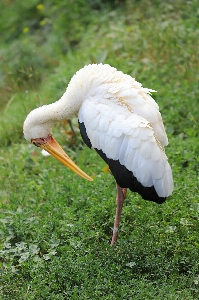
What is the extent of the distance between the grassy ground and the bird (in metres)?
0.40

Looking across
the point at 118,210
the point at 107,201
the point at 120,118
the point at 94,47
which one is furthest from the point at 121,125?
the point at 94,47

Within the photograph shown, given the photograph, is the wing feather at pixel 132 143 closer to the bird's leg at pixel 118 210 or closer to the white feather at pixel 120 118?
the white feather at pixel 120 118

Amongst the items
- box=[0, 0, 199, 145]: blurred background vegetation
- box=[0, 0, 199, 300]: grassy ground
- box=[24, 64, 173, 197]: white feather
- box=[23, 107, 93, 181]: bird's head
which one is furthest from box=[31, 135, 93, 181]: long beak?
box=[0, 0, 199, 145]: blurred background vegetation

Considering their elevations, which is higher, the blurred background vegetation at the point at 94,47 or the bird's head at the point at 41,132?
the bird's head at the point at 41,132

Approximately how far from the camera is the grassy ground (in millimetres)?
4328

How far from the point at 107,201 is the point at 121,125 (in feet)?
3.83

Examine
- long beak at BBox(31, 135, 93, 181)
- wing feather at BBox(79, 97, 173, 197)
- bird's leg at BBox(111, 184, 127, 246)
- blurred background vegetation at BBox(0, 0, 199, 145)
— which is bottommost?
blurred background vegetation at BBox(0, 0, 199, 145)

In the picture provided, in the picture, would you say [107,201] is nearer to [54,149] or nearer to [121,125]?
[54,149]

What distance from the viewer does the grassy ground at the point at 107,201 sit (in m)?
4.33

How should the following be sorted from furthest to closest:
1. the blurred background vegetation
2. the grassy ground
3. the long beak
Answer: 1. the blurred background vegetation
2. the long beak
3. the grassy ground

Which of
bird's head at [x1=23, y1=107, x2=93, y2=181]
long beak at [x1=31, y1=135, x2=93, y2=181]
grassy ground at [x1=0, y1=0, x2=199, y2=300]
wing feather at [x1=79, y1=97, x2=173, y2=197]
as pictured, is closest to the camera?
wing feather at [x1=79, y1=97, x2=173, y2=197]

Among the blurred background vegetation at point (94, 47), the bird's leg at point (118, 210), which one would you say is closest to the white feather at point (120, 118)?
the bird's leg at point (118, 210)

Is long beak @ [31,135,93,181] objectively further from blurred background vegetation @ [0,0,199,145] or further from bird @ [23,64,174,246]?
blurred background vegetation @ [0,0,199,145]

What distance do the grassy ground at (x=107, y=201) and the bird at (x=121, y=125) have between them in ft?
1.30
